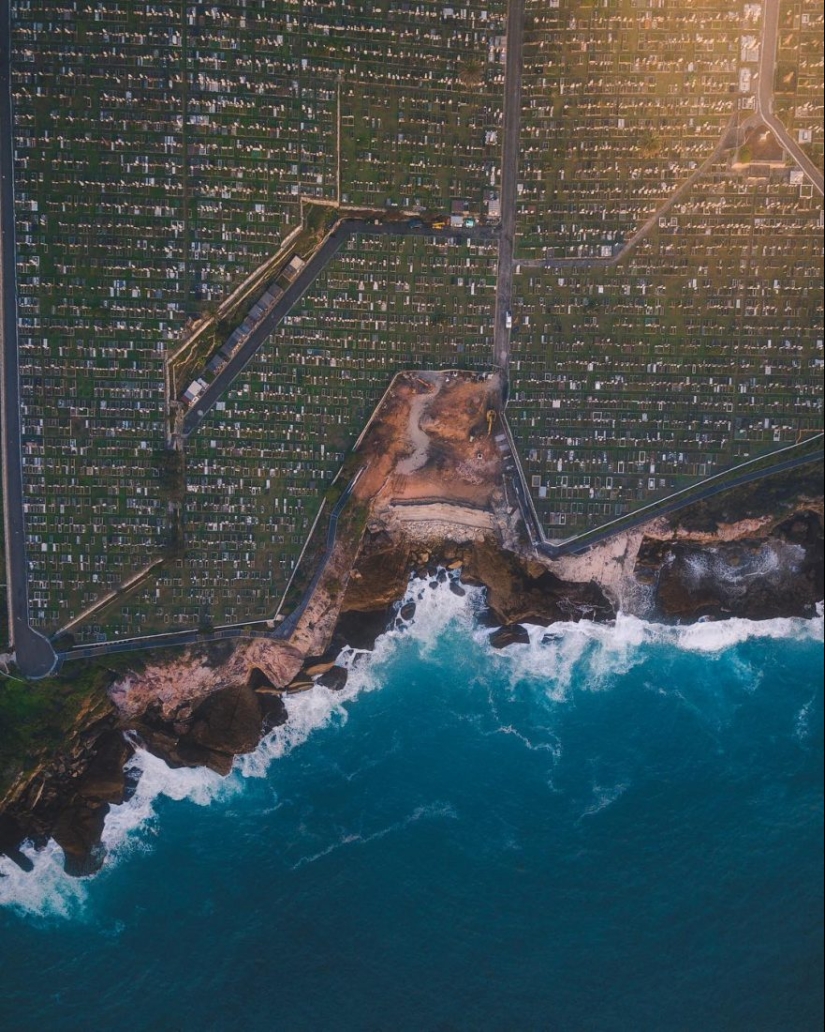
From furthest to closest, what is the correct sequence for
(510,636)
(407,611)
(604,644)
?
(604,644) < (407,611) < (510,636)

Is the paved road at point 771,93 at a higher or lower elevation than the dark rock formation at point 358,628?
higher

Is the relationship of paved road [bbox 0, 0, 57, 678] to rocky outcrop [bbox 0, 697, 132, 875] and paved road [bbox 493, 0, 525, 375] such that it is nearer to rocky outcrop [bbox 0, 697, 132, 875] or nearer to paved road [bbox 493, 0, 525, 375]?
rocky outcrop [bbox 0, 697, 132, 875]

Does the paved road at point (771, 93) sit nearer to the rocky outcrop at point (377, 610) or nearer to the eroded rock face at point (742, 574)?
the rocky outcrop at point (377, 610)

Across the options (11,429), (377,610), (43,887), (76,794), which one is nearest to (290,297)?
(11,429)

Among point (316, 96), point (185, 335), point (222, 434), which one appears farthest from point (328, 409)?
point (316, 96)

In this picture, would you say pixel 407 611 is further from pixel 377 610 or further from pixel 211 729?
pixel 211 729

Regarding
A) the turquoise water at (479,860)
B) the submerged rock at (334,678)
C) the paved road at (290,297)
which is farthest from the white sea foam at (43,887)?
the paved road at (290,297)
